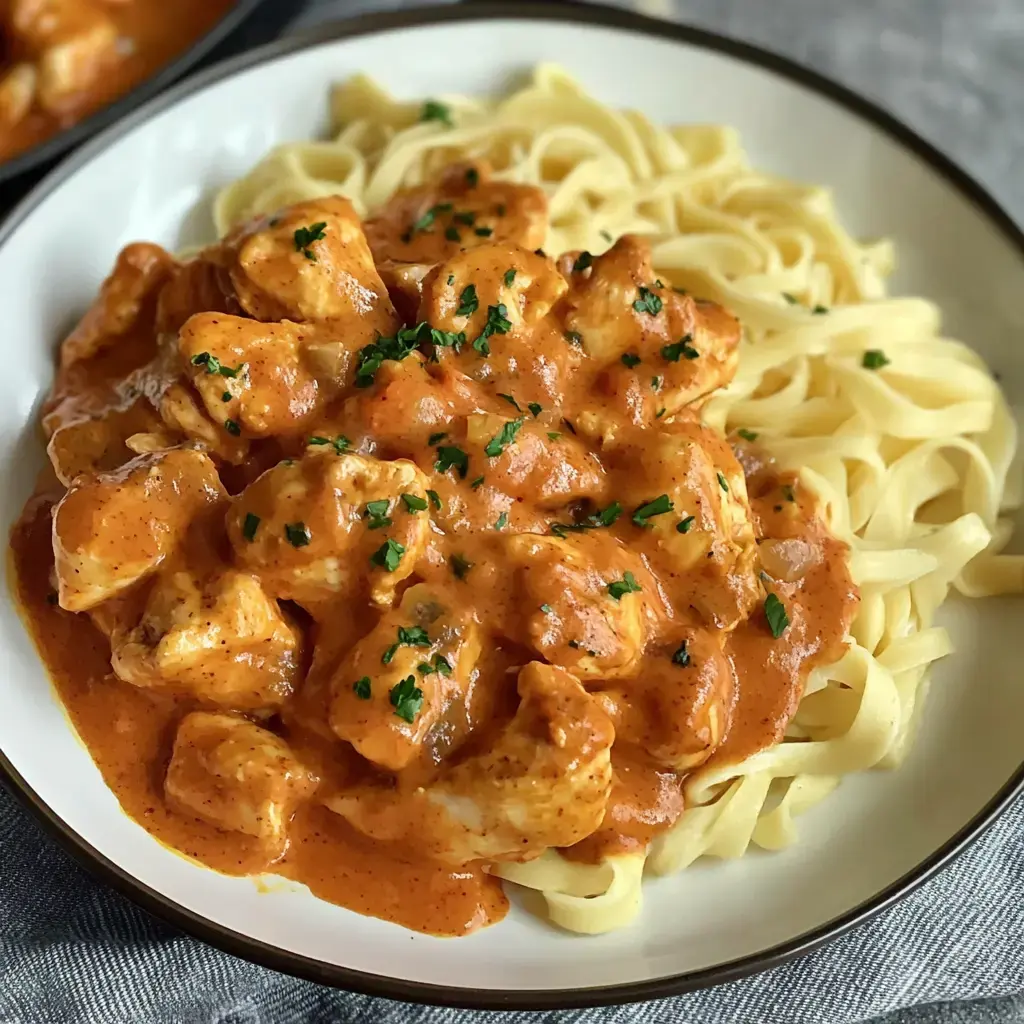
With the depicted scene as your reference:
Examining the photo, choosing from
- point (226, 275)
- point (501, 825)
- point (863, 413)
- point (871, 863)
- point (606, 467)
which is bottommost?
point (871, 863)

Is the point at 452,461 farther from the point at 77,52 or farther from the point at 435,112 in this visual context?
the point at 77,52

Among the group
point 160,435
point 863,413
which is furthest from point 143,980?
point 863,413

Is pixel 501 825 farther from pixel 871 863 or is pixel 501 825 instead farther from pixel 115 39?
pixel 115 39

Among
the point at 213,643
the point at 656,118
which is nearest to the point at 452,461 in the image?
the point at 213,643

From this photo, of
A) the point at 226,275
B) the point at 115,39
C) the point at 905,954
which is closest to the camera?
the point at 905,954

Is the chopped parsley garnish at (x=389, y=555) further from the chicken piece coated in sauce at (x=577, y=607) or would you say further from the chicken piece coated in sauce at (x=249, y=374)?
the chicken piece coated in sauce at (x=249, y=374)

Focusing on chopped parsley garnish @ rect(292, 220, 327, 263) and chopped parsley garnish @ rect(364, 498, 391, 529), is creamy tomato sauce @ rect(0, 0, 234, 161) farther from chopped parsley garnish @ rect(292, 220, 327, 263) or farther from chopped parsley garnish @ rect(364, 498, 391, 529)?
chopped parsley garnish @ rect(364, 498, 391, 529)

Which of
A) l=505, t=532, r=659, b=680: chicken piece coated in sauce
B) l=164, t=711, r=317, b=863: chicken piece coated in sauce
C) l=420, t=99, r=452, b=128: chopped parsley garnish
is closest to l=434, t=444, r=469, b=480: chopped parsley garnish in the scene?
l=505, t=532, r=659, b=680: chicken piece coated in sauce
